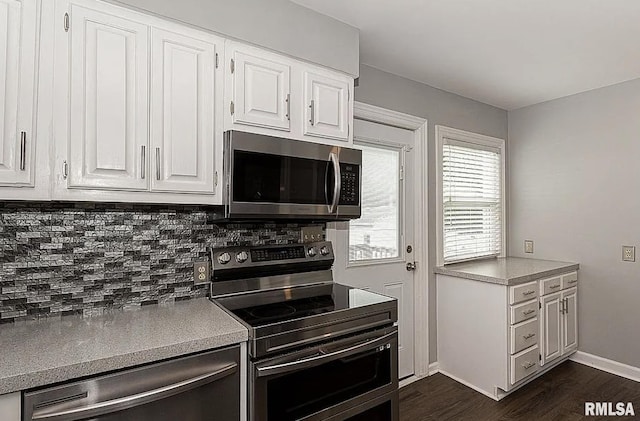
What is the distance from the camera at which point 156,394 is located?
125 cm

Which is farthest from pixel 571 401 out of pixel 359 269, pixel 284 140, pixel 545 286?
pixel 284 140

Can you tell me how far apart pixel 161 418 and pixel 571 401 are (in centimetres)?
281

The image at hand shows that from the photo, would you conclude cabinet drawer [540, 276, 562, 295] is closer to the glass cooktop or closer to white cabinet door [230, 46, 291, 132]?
the glass cooktop

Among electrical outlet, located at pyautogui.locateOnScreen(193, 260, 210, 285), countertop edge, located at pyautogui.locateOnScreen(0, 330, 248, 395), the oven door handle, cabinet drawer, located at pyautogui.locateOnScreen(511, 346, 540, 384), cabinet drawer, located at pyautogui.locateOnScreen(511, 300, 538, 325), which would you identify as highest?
electrical outlet, located at pyautogui.locateOnScreen(193, 260, 210, 285)

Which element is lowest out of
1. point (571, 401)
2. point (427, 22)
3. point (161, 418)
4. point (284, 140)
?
point (571, 401)

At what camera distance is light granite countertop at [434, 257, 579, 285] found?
2730 mm

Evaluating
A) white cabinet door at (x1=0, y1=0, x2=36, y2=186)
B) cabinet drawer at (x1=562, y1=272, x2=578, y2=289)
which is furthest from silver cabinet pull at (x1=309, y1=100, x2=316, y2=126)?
cabinet drawer at (x1=562, y1=272, x2=578, y2=289)

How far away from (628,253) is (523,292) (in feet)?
3.55

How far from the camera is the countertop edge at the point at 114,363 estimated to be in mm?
1059

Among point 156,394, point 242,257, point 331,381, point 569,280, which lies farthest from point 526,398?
point 156,394

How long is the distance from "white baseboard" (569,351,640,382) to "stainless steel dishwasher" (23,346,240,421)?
3.28 m

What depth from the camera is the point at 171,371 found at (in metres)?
1.29

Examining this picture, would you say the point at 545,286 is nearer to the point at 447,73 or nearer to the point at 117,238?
the point at 447,73

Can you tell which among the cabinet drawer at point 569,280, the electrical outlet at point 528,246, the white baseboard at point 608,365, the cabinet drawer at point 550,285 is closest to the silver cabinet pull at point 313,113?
the cabinet drawer at point 550,285
